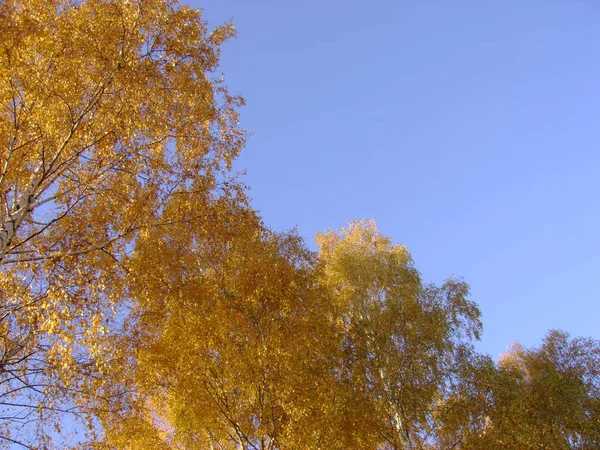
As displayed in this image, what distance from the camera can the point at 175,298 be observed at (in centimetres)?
1073

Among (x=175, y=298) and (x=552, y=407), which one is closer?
(x=175, y=298)

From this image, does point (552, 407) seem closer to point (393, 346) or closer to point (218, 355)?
point (393, 346)

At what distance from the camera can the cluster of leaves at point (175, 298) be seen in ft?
24.7

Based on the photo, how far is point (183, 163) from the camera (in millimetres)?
9977

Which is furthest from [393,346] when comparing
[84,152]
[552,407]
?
[84,152]

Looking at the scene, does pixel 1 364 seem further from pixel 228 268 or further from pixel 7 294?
pixel 228 268

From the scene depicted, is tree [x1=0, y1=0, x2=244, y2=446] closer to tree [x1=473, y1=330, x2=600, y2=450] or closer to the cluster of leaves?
the cluster of leaves

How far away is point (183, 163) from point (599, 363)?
24.3m

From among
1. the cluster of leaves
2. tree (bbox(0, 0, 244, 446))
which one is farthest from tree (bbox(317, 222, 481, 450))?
tree (bbox(0, 0, 244, 446))

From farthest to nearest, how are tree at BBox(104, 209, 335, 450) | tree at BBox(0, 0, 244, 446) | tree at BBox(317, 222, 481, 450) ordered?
tree at BBox(317, 222, 481, 450)
tree at BBox(104, 209, 335, 450)
tree at BBox(0, 0, 244, 446)

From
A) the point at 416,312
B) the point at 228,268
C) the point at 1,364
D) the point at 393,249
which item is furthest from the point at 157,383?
the point at 393,249

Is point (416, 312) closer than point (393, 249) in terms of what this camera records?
Yes

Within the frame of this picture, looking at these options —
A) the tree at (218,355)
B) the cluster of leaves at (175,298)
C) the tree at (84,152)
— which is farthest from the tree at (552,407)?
the tree at (84,152)

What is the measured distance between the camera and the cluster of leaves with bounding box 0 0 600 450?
753 cm
